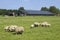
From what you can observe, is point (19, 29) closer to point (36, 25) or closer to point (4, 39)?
point (4, 39)

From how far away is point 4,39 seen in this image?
1224 centimetres

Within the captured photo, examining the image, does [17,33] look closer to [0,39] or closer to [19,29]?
[19,29]

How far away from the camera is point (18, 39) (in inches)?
474

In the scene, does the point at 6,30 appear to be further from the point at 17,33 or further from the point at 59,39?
the point at 59,39

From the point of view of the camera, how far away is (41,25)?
21484 mm

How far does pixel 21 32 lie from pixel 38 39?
3047mm

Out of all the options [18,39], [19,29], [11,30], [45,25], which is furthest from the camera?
[45,25]

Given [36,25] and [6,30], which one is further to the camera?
[36,25]

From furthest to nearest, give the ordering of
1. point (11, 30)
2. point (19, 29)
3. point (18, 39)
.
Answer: point (11, 30) < point (19, 29) < point (18, 39)

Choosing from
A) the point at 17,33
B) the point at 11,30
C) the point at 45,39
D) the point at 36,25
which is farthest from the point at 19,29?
the point at 36,25

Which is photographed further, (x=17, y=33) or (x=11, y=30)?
(x=11, y=30)

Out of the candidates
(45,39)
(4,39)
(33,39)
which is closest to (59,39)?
(45,39)

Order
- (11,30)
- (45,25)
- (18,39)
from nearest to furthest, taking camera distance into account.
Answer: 1. (18,39)
2. (11,30)
3. (45,25)

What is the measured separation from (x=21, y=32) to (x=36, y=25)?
6.67m
